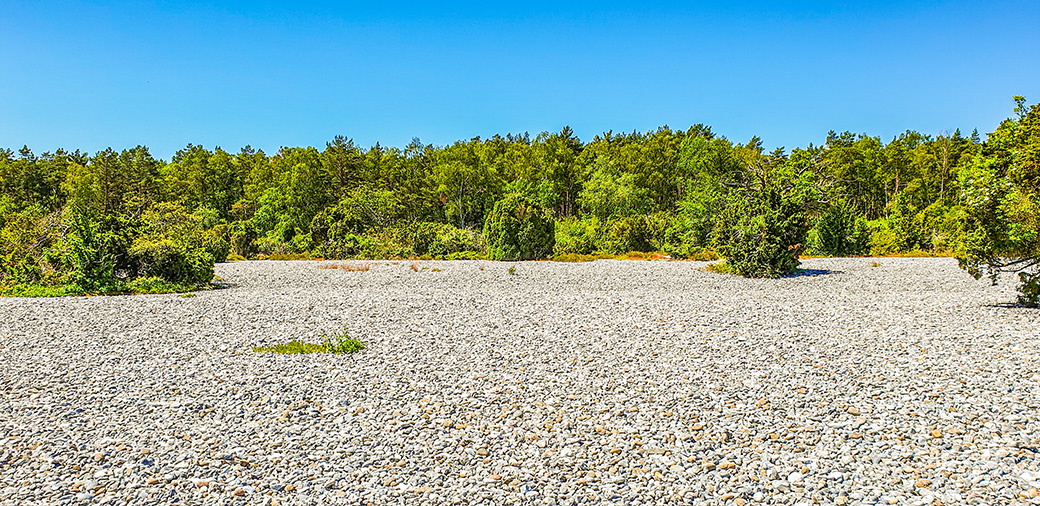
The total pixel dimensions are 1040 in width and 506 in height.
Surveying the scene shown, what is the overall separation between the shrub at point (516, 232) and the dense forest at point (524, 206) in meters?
0.08

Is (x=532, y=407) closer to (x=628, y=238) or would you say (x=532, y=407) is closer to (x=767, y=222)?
(x=767, y=222)

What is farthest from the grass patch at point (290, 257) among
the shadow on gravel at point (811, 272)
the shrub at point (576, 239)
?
the shadow on gravel at point (811, 272)

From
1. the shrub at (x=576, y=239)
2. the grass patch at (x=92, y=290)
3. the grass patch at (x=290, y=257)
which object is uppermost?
the shrub at (x=576, y=239)

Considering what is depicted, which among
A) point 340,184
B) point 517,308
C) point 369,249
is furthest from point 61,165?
point 517,308

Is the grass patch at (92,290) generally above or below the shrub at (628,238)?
below

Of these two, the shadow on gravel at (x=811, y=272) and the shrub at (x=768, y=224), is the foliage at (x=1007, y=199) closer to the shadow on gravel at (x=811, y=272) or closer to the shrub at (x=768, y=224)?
the shrub at (x=768, y=224)

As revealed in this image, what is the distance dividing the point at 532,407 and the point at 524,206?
719 inches

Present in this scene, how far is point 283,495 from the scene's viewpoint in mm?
3834

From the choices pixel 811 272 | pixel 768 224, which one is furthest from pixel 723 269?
→ pixel 811 272

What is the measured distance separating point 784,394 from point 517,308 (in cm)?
590

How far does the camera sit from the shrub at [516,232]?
22.5 meters

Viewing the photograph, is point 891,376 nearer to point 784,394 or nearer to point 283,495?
point 784,394

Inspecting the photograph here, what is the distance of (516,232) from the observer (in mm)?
22703

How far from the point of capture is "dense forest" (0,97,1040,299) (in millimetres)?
13031
